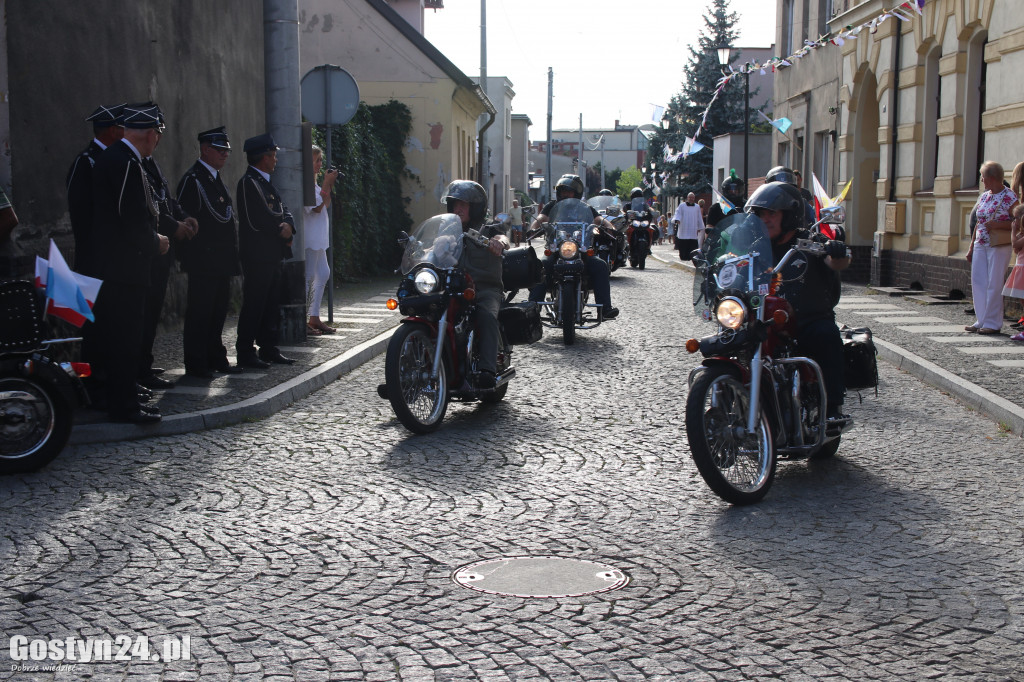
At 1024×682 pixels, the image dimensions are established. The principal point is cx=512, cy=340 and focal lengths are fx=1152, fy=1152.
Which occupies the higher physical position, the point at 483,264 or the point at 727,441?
the point at 483,264

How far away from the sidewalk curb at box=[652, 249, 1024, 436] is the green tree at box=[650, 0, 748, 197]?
4259cm

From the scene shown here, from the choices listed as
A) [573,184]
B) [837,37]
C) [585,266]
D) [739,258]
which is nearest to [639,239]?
[837,37]

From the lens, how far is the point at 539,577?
4434 millimetres

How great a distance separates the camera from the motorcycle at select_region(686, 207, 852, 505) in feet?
17.9

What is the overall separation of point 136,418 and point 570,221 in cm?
667

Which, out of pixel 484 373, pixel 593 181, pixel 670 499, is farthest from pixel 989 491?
pixel 593 181

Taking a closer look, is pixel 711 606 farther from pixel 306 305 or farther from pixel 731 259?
pixel 306 305

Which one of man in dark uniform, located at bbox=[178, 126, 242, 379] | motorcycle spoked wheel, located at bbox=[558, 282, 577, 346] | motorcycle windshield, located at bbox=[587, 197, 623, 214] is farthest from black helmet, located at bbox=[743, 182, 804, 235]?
motorcycle windshield, located at bbox=[587, 197, 623, 214]

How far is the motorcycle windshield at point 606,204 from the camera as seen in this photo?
62.3 feet

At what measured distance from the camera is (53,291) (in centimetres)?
640

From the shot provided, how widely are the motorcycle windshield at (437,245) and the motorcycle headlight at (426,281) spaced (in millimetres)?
163

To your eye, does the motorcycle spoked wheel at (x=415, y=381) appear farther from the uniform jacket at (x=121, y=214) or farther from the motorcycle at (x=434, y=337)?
the uniform jacket at (x=121, y=214)

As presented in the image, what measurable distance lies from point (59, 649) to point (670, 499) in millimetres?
3004

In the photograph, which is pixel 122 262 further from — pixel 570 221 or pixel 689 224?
pixel 689 224
